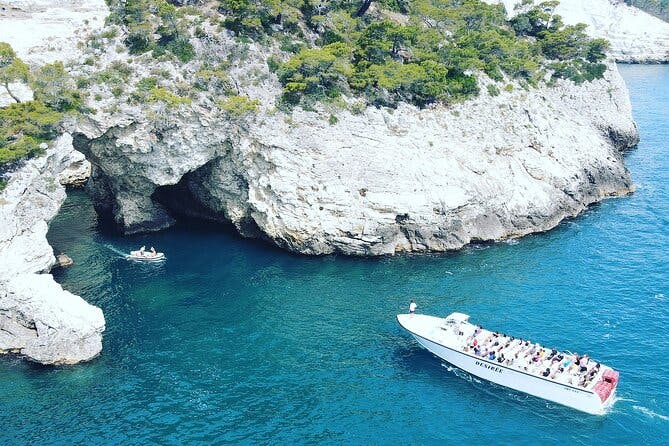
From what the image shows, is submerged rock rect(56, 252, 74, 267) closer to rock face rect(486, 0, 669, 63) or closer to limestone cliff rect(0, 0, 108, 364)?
limestone cliff rect(0, 0, 108, 364)

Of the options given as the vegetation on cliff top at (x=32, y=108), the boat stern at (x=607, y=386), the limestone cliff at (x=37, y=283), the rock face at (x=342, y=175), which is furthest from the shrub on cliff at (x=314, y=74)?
the boat stern at (x=607, y=386)

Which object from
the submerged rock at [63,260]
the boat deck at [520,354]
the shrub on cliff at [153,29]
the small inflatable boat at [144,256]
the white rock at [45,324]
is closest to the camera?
the boat deck at [520,354]

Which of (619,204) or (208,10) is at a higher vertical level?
(208,10)

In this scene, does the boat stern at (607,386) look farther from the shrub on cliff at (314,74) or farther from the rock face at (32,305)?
the shrub on cliff at (314,74)

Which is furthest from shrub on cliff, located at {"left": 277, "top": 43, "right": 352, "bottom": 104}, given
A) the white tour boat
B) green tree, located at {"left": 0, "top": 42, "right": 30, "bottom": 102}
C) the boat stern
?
the boat stern

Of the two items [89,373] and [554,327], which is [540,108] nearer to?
[554,327]

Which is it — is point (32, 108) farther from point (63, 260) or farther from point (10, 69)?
point (63, 260)

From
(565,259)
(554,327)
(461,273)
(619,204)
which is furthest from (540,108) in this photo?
(554,327)
